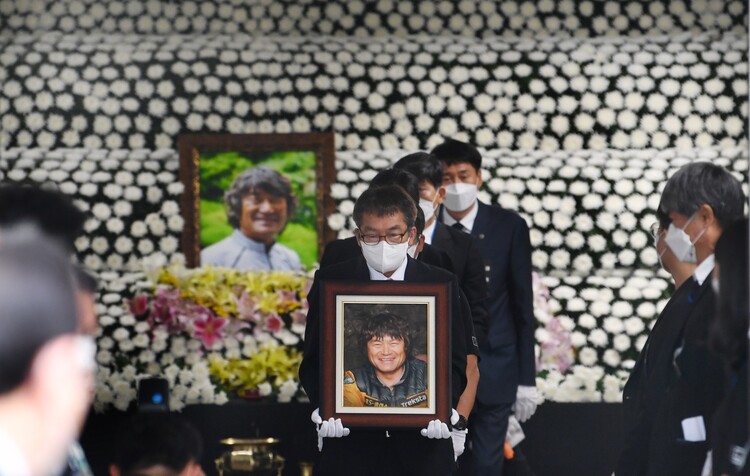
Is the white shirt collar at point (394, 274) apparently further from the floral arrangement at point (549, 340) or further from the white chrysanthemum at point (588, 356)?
the white chrysanthemum at point (588, 356)

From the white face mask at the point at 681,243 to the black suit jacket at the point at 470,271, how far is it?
1.03 metres

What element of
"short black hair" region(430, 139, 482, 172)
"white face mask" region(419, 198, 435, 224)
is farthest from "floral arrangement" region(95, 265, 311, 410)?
"white face mask" region(419, 198, 435, 224)

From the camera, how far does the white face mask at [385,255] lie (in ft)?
14.9

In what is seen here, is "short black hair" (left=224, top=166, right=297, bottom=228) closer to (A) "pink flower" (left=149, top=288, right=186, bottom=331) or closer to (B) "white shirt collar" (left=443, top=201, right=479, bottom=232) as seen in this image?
(A) "pink flower" (left=149, top=288, right=186, bottom=331)

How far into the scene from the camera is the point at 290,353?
7.21 m

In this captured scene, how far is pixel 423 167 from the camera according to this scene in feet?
18.9

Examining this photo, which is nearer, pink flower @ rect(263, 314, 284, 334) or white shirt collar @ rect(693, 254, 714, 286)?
white shirt collar @ rect(693, 254, 714, 286)

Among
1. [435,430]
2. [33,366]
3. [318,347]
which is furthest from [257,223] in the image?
[33,366]

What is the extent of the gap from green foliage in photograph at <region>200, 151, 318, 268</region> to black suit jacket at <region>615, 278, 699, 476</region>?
3808 mm

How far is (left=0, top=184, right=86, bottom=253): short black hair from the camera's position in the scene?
11.5 ft

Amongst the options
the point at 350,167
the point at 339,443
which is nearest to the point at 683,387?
the point at 339,443

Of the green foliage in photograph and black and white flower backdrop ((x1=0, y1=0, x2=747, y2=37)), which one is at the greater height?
black and white flower backdrop ((x1=0, y1=0, x2=747, y2=37))

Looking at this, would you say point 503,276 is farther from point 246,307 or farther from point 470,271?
point 246,307

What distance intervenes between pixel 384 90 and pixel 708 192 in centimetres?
416
